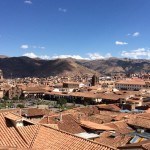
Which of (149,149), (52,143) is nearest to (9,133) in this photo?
(52,143)

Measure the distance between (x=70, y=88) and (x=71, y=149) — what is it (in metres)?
134

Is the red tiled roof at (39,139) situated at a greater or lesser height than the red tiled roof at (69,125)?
greater

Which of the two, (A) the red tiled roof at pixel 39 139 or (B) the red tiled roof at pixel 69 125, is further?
(B) the red tiled roof at pixel 69 125

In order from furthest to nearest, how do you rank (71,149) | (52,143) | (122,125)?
(122,125) → (52,143) → (71,149)

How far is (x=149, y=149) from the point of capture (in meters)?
12.8

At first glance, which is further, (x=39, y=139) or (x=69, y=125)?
(x=69, y=125)

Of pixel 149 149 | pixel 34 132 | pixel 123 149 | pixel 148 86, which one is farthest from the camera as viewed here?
pixel 148 86

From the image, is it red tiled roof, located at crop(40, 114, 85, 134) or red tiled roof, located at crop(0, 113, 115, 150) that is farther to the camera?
red tiled roof, located at crop(40, 114, 85, 134)

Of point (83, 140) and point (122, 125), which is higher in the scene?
point (83, 140)

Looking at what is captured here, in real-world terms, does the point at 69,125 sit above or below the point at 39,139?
below

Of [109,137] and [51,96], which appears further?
[51,96]

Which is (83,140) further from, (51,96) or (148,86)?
(148,86)

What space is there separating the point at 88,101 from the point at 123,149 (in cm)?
8100

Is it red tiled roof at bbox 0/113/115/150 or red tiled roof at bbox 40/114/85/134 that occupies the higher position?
red tiled roof at bbox 0/113/115/150
